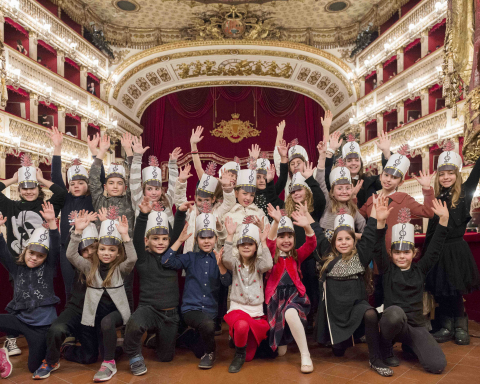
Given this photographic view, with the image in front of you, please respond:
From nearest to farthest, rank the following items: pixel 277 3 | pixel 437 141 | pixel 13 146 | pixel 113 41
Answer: pixel 13 146 < pixel 437 141 < pixel 277 3 < pixel 113 41

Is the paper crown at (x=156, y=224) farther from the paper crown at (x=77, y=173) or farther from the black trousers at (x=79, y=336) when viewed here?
the paper crown at (x=77, y=173)

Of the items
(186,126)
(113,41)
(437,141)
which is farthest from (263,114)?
(437,141)

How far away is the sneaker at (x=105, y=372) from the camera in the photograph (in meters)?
3.38

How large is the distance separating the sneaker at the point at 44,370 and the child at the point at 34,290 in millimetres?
124

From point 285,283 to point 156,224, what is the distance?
1341 millimetres

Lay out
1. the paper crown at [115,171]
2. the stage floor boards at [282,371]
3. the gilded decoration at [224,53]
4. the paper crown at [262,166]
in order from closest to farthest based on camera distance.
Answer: the stage floor boards at [282,371]
the paper crown at [115,171]
the paper crown at [262,166]
the gilded decoration at [224,53]

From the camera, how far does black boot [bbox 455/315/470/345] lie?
13.6 feet

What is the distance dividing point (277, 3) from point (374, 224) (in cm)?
1205

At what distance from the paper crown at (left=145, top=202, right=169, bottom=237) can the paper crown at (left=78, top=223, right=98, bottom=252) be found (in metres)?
0.48

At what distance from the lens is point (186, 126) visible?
1728 centimetres

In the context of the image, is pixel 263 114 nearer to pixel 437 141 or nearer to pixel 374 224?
pixel 437 141

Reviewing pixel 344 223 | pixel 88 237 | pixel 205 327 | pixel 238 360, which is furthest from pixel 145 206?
pixel 344 223

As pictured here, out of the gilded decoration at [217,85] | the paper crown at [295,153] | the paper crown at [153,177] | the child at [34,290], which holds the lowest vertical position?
the child at [34,290]

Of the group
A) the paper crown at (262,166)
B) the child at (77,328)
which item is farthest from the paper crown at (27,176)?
the paper crown at (262,166)
